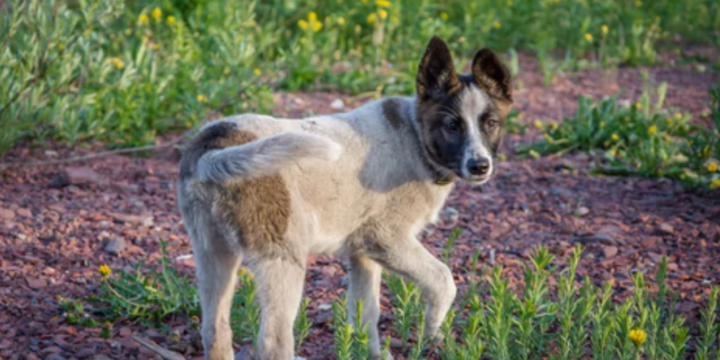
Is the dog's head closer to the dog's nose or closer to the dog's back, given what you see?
the dog's nose

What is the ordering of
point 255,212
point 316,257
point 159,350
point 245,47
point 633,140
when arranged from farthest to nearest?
1. point 245,47
2. point 633,140
3. point 316,257
4. point 159,350
5. point 255,212

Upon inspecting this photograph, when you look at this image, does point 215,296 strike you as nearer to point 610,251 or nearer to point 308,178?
point 308,178

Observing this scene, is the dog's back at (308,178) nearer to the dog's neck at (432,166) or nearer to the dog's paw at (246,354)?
the dog's neck at (432,166)

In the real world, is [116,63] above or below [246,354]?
above

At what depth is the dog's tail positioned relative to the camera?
3521 mm

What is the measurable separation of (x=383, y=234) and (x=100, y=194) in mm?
2689

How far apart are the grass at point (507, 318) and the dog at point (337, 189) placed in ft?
0.48

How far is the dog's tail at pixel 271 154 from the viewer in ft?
11.6

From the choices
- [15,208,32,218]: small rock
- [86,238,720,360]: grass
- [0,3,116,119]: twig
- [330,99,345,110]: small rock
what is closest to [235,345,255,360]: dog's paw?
[86,238,720,360]: grass

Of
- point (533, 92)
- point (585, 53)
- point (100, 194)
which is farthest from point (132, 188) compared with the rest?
point (585, 53)

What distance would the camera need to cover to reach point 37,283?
480 cm

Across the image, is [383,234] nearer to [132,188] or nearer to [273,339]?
[273,339]

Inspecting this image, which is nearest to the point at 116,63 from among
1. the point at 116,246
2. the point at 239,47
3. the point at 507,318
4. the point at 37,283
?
the point at 239,47

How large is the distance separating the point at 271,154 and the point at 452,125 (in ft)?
4.07
